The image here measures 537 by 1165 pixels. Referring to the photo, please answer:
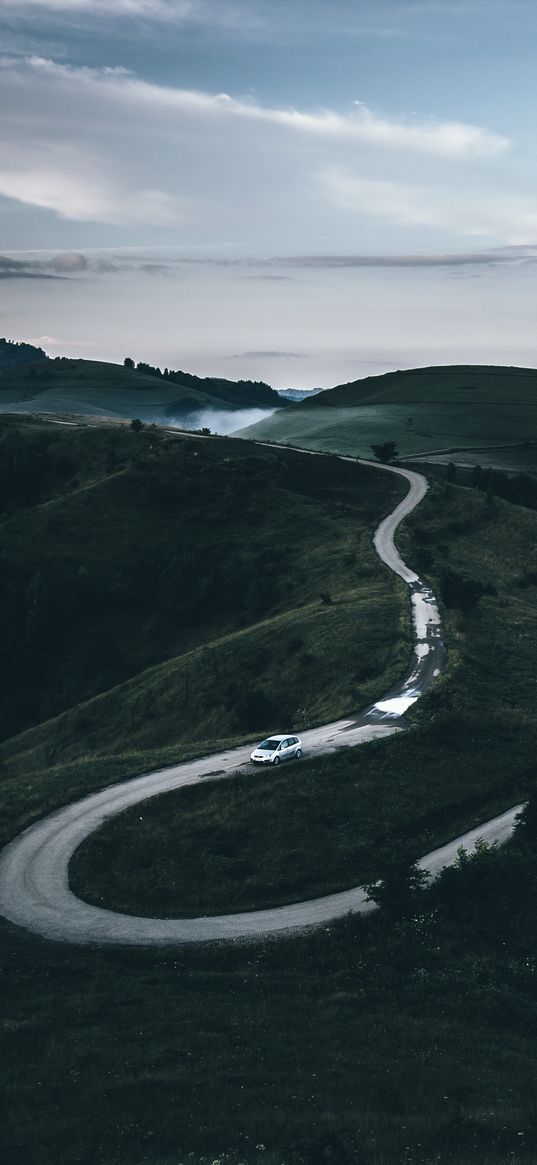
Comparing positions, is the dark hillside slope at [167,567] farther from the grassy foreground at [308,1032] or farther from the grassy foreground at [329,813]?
the grassy foreground at [308,1032]

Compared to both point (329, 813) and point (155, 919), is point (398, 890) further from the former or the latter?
point (155, 919)

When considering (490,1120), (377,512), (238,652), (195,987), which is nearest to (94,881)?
(195,987)

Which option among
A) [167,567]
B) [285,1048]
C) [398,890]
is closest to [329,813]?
[398,890]

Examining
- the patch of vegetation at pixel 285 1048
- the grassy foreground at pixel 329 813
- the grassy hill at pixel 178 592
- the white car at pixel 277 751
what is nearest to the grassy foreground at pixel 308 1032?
the patch of vegetation at pixel 285 1048

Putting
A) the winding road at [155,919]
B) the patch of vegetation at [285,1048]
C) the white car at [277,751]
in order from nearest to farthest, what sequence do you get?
1. the patch of vegetation at [285,1048]
2. the winding road at [155,919]
3. the white car at [277,751]

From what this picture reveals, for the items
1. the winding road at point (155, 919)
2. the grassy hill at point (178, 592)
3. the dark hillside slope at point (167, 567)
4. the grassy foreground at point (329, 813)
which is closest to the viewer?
the winding road at point (155, 919)

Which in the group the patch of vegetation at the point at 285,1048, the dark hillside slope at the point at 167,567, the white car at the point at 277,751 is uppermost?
the dark hillside slope at the point at 167,567

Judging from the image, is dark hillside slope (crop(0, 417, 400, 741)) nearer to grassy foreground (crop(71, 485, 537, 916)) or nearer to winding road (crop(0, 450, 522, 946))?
winding road (crop(0, 450, 522, 946))
